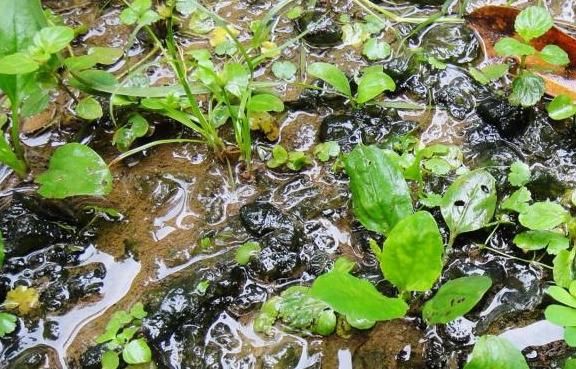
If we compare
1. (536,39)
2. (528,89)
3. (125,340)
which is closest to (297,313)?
(125,340)

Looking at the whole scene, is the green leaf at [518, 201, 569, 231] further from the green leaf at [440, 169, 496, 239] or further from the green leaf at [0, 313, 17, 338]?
the green leaf at [0, 313, 17, 338]

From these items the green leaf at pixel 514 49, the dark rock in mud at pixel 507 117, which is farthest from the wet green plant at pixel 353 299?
the green leaf at pixel 514 49

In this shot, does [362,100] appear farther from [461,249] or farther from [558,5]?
[558,5]

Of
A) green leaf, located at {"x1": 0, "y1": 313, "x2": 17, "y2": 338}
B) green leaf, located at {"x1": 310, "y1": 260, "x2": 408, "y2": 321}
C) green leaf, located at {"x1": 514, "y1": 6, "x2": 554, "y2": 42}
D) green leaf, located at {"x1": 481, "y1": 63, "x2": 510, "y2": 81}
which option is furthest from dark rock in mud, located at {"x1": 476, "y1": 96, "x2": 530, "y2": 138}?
green leaf, located at {"x1": 0, "y1": 313, "x2": 17, "y2": 338}

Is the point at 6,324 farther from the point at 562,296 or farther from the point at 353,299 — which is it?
the point at 562,296

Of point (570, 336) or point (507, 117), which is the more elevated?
point (507, 117)

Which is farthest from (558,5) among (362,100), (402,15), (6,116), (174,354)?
(6,116)
